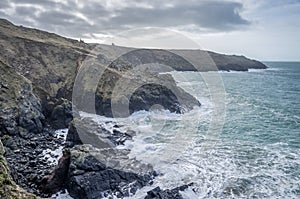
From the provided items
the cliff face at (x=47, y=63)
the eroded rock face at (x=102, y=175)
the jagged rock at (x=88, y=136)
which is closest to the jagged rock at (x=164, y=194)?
the eroded rock face at (x=102, y=175)

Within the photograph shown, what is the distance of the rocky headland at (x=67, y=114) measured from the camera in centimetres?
2638

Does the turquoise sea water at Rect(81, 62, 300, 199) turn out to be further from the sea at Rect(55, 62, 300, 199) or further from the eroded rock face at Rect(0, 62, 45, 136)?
the eroded rock face at Rect(0, 62, 45, 136)


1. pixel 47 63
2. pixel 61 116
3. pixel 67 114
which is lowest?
pixel 61 116

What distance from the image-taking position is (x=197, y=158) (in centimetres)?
3416

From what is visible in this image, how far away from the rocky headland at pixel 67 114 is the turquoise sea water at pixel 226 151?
2333mm

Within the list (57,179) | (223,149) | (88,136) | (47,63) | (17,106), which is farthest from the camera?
(47,63)

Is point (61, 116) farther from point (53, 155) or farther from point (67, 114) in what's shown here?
point (53, 155)

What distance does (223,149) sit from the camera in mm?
37062

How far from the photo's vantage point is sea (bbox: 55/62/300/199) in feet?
90.4

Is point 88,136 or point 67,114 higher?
point 67,114

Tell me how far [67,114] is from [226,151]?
25.5 meters

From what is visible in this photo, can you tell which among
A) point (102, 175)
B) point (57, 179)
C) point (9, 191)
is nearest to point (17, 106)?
point (57, 179)

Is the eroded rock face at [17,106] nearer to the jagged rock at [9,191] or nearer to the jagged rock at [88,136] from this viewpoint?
the jagged rock at [88,136]

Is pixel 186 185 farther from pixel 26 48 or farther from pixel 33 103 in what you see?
pixel 26 48
